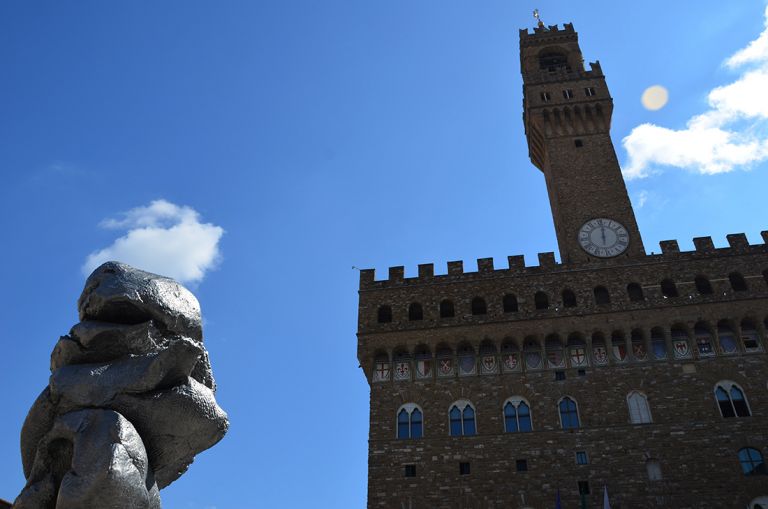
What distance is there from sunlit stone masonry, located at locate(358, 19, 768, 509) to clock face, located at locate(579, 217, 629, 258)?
64mm

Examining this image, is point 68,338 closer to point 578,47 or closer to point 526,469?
point 526,469

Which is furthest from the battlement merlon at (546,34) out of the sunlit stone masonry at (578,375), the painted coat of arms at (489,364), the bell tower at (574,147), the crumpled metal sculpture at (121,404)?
the crumpled metal sculpture at (121,404)

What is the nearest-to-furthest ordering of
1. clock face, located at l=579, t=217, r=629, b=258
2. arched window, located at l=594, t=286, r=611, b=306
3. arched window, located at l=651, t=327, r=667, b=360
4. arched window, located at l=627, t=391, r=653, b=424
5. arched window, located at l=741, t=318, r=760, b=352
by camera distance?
arched window, located at l=627, t=391, r=653, b=424, arched window, located at l=741, t=318, r=760, b=352, arched window, located at l=651, t=327, r=667, b=360, arched window, located at l=594, t=286, r=611, b=306, clock face, located at l=579, t=217, r=629, b=258

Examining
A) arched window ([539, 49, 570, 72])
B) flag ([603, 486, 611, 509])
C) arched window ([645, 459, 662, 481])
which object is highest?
arched window ([539, 49, 570, 72])

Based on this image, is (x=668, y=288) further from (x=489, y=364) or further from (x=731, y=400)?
(x=489, y=364)

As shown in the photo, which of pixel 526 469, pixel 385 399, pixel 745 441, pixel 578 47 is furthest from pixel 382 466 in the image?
pixel 578 47

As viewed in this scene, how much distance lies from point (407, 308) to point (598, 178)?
10537 mm

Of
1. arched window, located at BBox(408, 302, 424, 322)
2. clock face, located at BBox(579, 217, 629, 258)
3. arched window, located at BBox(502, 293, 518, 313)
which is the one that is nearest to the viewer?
arched window, located at BBox(502, 293, 518, 313)

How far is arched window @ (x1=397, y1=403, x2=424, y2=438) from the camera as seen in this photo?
71.6 feet

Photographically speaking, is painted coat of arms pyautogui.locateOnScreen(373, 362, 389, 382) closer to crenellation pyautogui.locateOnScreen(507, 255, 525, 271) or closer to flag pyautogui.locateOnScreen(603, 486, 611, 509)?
crenellation pyautogui.locateOnScreen(507, 255, 525, 271)

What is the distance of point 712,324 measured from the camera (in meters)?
22.3

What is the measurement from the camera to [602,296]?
23797 millimetres

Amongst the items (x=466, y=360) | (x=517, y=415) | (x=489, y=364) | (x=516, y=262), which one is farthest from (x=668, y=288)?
(x=466, y=360)

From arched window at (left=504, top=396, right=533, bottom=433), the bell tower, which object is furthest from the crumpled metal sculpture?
the bell tower
